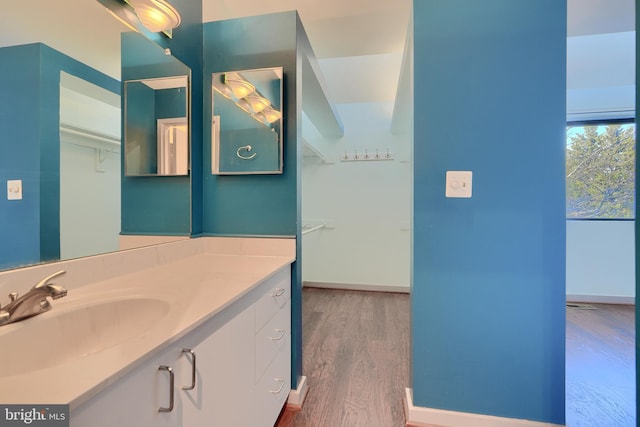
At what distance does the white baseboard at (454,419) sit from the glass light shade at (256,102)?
75.3 inches

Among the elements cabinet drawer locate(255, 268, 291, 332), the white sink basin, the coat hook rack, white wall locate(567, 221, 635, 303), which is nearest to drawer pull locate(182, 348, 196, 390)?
the white sink basin

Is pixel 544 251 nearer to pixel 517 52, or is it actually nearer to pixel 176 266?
pixel 517 52

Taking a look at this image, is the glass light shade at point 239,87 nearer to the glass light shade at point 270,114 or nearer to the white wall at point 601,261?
the glass light shade at point 270,114

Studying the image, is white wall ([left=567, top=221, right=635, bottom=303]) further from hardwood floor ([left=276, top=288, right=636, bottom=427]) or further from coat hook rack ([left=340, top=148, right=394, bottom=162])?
coat hook rack ([left=340, top=148, right=394, bottom=162])

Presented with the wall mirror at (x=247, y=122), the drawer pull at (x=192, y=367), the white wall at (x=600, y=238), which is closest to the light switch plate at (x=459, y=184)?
the wall mirror at (x=247, y=122)

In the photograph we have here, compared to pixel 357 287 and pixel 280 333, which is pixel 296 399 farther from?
pixel 357 287

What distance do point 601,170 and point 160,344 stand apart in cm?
459

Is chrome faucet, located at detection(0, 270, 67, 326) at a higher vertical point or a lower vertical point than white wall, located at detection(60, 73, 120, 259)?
lower

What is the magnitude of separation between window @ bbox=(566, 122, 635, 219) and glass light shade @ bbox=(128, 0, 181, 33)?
Answer: 4248mm

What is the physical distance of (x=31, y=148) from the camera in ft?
2.86

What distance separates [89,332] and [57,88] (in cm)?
85

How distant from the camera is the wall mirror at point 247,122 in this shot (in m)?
1.57

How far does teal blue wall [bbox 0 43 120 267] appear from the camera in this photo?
810 mm

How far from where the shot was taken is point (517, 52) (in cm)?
134
